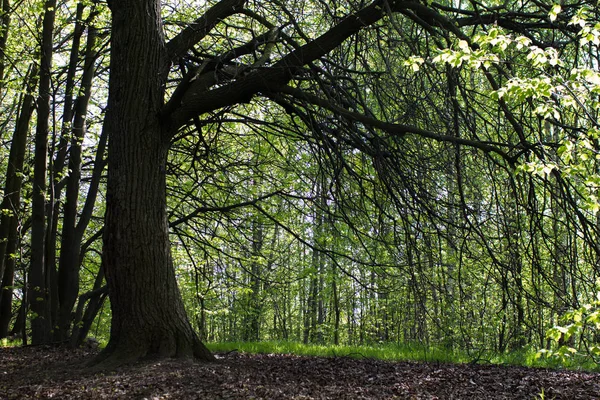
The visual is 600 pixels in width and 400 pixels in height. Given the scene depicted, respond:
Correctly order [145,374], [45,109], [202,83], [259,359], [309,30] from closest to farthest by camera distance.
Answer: [145,374] → [202,83] → [259,359] → [309,30] → [45,109]

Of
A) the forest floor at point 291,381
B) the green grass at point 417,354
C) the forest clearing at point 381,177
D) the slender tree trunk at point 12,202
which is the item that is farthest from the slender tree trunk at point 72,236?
the green grass at point 417,354

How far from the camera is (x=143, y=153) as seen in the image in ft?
16.4

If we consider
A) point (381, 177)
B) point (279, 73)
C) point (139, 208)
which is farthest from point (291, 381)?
point (279, 73)

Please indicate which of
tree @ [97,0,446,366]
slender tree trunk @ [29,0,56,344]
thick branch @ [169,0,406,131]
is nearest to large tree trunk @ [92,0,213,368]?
tree @ [97,0,446,366]

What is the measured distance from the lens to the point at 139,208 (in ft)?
16.1

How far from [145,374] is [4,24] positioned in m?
7.03

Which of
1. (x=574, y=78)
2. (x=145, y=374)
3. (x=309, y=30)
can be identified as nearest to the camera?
(x=574, y=78)

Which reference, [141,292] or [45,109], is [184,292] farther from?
[141,292]

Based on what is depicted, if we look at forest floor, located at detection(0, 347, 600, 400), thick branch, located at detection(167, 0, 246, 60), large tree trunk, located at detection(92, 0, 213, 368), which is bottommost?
forest floor, located at detection(0, 347, 600, 400)

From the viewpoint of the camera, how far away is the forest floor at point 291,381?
388cm

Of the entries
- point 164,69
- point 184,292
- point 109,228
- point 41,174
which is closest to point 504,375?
point 109,228

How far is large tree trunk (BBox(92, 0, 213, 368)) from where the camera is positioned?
191 inches

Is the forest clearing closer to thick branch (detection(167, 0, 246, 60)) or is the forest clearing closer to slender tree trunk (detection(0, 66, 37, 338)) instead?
thick branch (detection(167, 0, 246, 60))

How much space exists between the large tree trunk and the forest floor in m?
0.34
